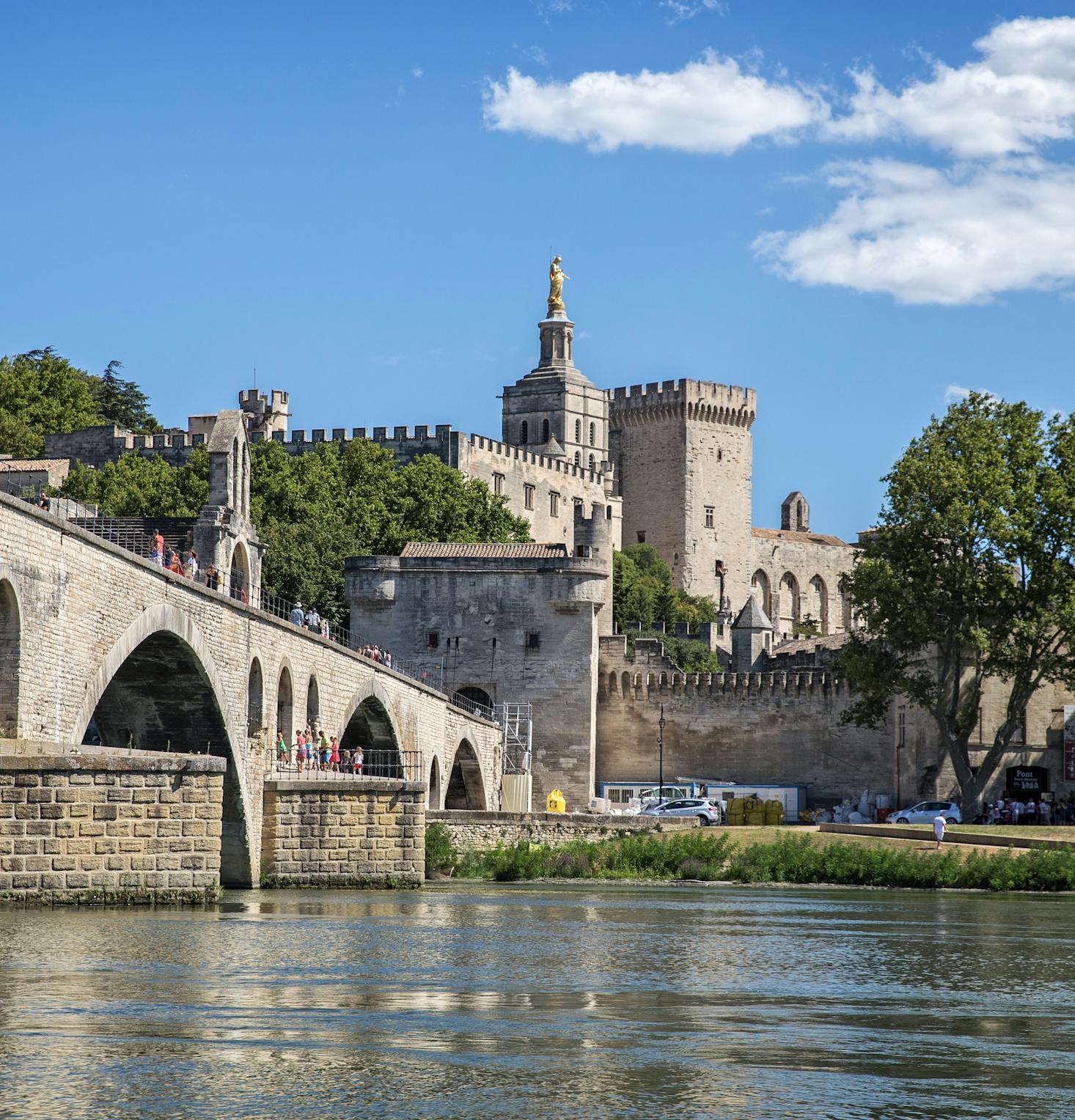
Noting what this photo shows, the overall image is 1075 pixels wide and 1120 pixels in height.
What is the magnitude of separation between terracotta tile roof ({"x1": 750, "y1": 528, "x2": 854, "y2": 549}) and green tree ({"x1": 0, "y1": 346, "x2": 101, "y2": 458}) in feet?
151

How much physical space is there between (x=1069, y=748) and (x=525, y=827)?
70.4 feet

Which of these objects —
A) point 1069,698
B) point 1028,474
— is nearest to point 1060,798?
point 1069,698

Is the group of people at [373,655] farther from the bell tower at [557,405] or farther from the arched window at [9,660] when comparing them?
the bell tower at [557,405]

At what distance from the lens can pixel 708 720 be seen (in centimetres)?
7300

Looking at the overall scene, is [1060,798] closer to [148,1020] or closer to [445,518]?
[445,518]

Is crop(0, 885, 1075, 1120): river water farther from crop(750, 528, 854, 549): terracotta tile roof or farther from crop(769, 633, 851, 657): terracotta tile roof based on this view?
crop(750, 528, 854, 549): terracotta tile roof

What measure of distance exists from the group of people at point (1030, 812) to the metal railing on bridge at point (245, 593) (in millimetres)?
15482

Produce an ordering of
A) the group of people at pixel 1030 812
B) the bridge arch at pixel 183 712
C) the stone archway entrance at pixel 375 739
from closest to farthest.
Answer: the bridge arch at pixel 183 712 → the stone archway entrance at pixel 375 739 → the group of people at pixel 1030 812

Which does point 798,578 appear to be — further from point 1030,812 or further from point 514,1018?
point 514,1018

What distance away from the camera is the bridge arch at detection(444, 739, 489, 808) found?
60.7 metres

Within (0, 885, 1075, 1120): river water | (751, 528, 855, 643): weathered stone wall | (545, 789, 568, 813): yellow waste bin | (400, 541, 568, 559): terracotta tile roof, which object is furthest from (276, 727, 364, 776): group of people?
(751, 528, 855, 643): weathered stone wall

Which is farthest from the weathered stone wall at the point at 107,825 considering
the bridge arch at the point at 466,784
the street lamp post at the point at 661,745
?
the street lamp post at the point at 661,745

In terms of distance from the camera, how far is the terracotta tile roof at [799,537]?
123m

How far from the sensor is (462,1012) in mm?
16406
